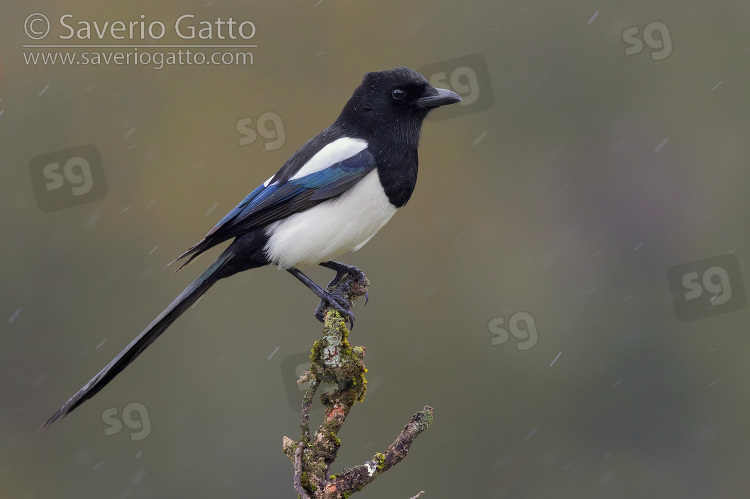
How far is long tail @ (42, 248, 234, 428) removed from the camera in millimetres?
2398

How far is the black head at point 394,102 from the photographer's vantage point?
126 inches

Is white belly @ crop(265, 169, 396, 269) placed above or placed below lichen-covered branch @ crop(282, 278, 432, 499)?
above

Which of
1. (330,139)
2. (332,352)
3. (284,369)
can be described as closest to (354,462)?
(284,369)

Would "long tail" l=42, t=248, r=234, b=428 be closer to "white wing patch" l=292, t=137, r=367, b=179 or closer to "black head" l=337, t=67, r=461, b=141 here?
"white wing patch" l=292, t=137, r=367, b=179

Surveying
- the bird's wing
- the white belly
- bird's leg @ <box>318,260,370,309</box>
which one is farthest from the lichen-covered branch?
the bird's wing

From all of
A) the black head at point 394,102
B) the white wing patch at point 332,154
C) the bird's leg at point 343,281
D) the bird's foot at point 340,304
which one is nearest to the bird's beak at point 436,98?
the black head at point 394,102

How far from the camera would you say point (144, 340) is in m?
2.72

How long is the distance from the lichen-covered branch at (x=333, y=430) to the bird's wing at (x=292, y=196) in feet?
2.38

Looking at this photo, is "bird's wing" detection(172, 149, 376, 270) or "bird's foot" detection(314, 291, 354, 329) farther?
"bird's wing" detection(172, 149, 376, 270)

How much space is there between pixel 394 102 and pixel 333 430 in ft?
4.62

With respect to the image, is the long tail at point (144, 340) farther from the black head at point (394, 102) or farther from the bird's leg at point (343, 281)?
the black head at point (394, 102)

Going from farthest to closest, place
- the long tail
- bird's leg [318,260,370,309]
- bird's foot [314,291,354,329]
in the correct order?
bird's leg [318,260,370,309] → bird's foot [314,291,354,329] → the long tail

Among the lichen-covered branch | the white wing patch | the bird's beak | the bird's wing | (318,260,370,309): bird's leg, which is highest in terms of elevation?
the bird's beak

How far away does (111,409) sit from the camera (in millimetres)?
4953
